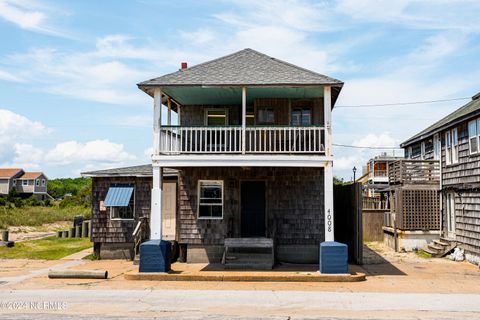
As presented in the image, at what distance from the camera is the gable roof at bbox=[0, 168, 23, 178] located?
257 feet

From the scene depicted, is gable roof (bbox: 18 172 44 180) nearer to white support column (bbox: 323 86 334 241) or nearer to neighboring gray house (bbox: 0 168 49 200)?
neighboring gray house (bbox: 0 168 49 200)

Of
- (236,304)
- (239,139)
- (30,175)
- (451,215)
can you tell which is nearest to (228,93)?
(239,139)

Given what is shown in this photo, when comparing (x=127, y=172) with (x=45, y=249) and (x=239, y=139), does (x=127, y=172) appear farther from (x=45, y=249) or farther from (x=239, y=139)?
(x=45, y=249)

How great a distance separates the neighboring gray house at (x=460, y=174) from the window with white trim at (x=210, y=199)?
905cm

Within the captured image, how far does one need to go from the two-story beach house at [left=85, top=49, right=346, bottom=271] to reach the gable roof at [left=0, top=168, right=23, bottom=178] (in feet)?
223

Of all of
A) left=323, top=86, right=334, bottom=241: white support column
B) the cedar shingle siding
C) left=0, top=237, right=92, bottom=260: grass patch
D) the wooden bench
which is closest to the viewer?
left=323, top=86, right=334, bottom=241: white support column

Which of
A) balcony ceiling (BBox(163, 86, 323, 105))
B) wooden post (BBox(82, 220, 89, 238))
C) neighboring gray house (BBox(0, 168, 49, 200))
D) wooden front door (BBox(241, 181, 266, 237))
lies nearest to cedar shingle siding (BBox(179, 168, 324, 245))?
wooden front door (BBox(241, 181, 266, 237))

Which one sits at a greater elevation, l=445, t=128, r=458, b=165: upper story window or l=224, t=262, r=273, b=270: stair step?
l=445, t=128, r=458, b=165: upper story window

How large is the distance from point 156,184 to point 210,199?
2.73 meters

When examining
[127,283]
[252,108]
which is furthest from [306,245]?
[127,283]

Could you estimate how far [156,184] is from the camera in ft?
49.9

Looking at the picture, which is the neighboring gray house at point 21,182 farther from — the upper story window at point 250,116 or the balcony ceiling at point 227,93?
the upper story window at point 250,116

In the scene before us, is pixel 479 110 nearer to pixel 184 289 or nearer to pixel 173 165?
pixel 173 165

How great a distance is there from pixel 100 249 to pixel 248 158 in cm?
764
